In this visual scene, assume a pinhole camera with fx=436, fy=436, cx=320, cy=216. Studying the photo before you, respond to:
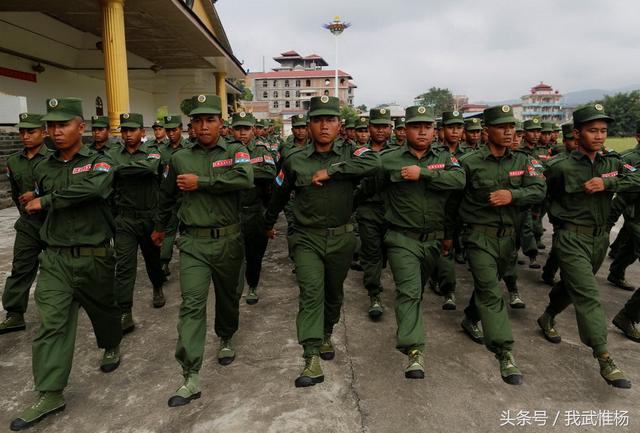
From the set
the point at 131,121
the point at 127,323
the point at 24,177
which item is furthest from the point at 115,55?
the point at 127,323

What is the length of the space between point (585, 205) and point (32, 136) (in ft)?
17.0

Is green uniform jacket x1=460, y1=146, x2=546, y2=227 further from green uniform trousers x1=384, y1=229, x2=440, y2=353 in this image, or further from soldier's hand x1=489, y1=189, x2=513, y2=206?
green uniform trousers x1=384, y1=229, x2=440, y2=353

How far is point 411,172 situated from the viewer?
3600 mm

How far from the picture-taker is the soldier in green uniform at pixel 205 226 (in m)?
3.28

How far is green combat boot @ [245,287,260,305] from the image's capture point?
5.19 metres

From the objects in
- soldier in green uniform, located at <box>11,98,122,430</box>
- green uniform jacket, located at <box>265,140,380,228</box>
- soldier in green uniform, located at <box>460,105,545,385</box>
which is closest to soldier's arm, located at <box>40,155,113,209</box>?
soldier in green uniform, located at <box>11,98,122,430</box>

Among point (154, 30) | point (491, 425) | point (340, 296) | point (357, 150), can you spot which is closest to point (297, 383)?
point (340, 296)

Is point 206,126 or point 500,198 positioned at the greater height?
point 206,126

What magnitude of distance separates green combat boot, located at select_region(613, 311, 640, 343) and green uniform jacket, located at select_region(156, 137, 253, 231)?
3846 millimetres

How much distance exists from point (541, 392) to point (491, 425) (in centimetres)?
67

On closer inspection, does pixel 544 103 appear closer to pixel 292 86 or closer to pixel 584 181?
pixel 292 86

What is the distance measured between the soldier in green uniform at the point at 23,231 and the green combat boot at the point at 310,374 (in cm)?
298

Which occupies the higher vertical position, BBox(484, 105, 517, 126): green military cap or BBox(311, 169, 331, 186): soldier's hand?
BBox(484, 105, 517, 126): green military cap

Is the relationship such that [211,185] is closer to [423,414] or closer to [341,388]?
[341,388]
